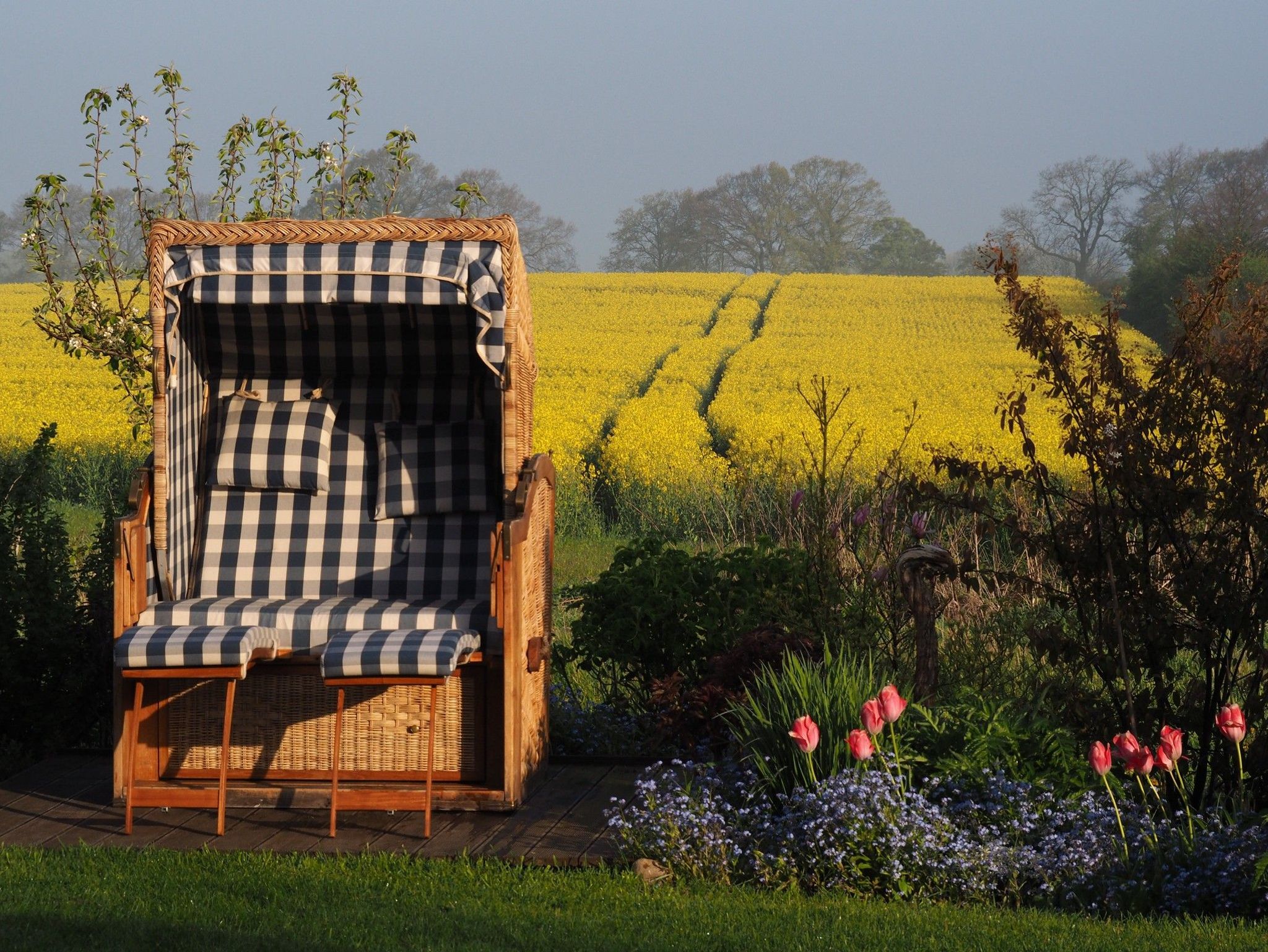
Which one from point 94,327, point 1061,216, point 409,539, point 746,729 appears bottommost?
point 746,729

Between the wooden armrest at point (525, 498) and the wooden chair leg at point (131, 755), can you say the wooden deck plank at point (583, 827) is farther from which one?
the wooden chair leg at point (131, 755)

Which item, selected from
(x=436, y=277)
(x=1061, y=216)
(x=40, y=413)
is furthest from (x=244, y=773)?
(x=1061, y=216)

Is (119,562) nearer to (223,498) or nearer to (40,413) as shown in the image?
(223,498)

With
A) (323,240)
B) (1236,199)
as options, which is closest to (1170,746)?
(323,240)

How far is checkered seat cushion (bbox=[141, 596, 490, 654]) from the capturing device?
17.2 ft

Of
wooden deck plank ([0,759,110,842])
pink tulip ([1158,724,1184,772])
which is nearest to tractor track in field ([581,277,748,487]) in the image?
wooden deck plank ([0,759,110,842])

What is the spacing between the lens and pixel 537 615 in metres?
5.61

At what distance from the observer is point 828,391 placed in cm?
2012

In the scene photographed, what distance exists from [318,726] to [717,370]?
18742 millimetres

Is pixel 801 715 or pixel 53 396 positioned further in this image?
pixel 53 396

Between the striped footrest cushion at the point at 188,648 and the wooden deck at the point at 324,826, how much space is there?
630 millimetres

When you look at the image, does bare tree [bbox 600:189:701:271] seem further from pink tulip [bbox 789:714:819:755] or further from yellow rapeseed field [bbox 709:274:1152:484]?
pink tulip [bbox 789:714:819:755]

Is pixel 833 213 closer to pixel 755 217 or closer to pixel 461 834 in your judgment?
pixel 755 217

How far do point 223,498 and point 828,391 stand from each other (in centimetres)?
1485
